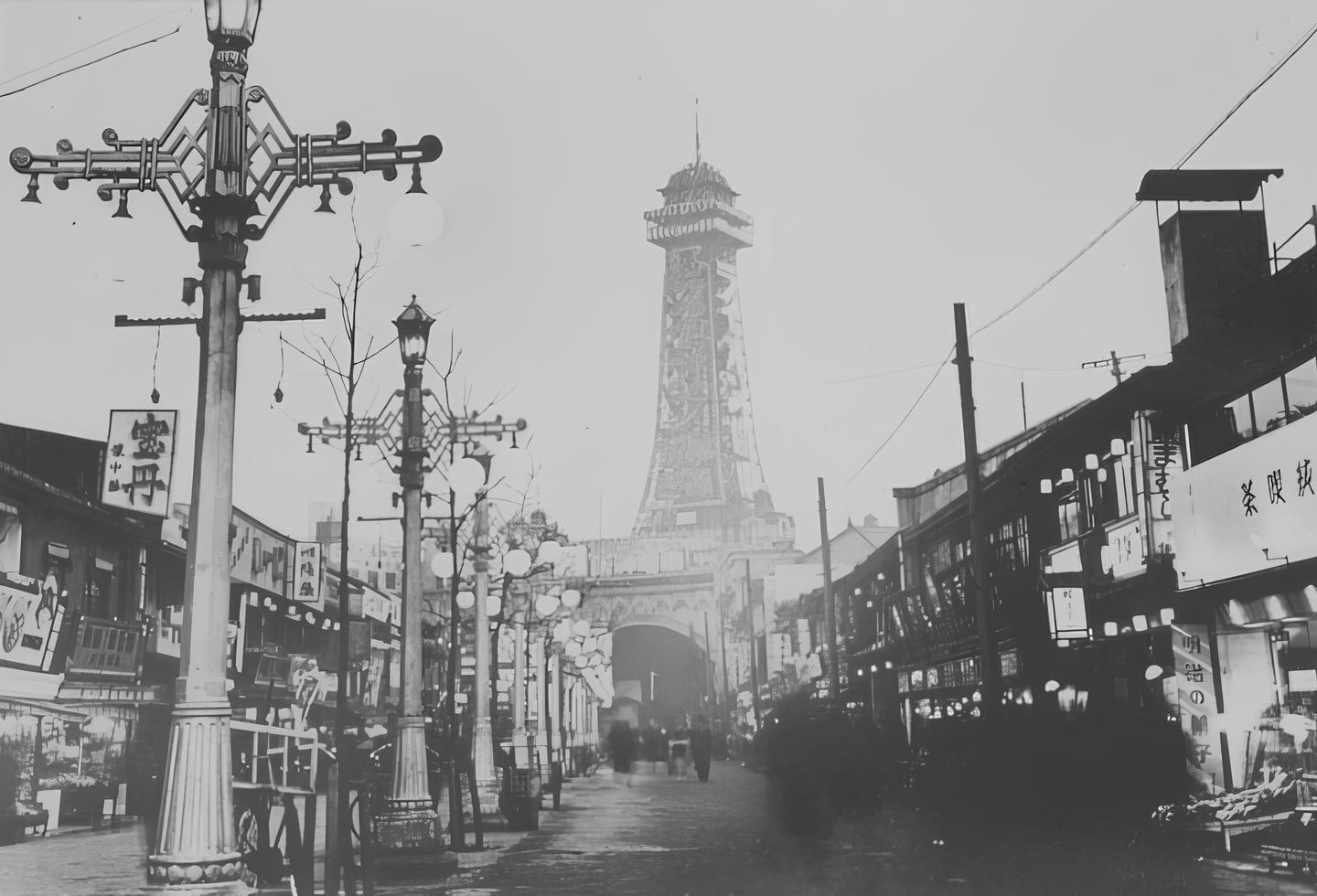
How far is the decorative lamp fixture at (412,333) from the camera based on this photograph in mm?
14422

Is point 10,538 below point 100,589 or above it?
above

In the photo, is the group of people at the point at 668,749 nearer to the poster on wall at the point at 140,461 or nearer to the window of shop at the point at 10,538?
the window of shop at the point at 10,538

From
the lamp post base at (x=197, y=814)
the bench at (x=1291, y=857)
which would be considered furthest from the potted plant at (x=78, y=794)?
the bench at (x=1291, y=857)

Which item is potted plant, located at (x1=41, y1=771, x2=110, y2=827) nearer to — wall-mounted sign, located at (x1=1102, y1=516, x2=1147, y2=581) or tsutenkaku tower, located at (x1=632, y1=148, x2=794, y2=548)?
tsutenkaku tower, located at (x1=632, y1=148, x2=794, y2=548)

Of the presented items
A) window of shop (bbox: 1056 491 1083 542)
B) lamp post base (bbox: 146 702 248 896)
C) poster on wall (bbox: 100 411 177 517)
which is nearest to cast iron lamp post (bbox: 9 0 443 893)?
lamp post base (bbox: 146 702 248 896)

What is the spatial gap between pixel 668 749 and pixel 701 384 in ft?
61.3

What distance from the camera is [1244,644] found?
1748 cm

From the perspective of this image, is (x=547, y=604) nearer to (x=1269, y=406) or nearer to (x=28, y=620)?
(x=28, y=620)

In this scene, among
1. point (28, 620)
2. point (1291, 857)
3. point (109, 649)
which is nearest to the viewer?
point (1291, 857)

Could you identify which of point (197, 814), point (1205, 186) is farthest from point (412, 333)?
point (1205, 186)

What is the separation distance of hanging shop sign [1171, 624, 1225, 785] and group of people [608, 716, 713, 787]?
1678cm

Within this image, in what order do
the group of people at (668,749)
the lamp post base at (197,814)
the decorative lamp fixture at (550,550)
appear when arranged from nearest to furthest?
the lamp post base at (197,814), the decorative lamp fixture at (550,550), the group of people at (668,749)

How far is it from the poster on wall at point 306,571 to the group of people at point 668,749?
10547mm

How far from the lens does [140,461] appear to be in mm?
12984
